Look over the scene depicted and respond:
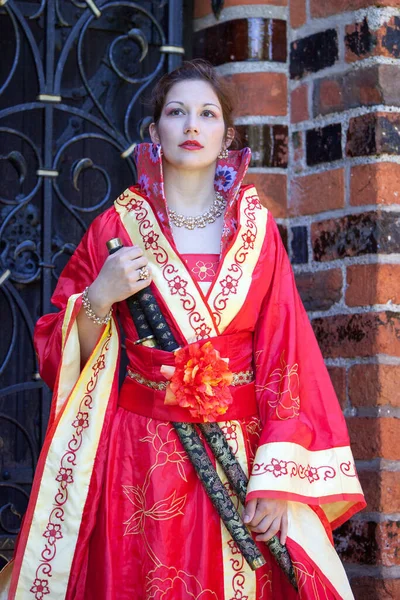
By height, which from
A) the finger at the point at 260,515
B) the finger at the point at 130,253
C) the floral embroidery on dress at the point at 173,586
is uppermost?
the finger at the point at 130,253

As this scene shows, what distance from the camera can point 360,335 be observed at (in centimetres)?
287

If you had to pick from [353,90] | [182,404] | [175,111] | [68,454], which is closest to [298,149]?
[353,90]

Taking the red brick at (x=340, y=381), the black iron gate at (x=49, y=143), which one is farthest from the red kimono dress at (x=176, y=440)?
the black iron gate at (x=49, y=143)

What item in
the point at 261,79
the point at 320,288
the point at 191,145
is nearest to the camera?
the point at 191,145

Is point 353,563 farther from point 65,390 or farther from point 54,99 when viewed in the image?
point 54,99

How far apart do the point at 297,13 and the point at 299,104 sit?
28 centimetres

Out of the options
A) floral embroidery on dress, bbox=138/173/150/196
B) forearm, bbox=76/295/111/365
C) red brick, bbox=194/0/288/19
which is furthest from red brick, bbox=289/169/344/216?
forearm, bbox=76/295/111/365

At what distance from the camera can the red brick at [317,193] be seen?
117 inches

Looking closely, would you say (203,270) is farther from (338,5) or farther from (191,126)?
(338,5)

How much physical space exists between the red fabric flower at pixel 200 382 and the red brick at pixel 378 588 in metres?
0.76

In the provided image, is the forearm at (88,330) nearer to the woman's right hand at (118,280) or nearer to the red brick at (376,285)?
the woman's right hand at (118,280)

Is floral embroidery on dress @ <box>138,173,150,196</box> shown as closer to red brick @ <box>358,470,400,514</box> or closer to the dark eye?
the dark eye

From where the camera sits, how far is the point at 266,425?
241 cm

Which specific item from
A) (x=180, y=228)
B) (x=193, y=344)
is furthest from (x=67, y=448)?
(x=180, y=228)
